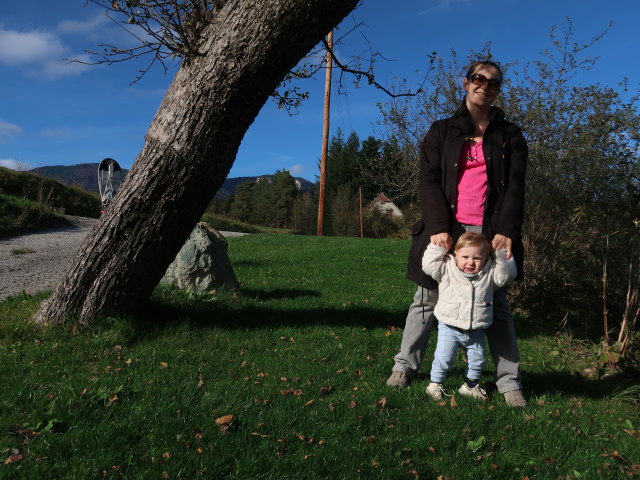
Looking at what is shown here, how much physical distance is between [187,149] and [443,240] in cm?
230

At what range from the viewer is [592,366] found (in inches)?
205

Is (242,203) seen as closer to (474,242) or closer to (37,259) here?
(37,259)

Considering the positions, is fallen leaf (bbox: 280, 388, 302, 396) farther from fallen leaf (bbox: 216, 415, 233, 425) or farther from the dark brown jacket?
the dark brown jacket

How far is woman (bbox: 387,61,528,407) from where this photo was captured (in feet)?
12.0

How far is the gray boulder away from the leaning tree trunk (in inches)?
65.9

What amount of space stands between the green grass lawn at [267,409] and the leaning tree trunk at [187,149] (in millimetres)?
423

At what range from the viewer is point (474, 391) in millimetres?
3820

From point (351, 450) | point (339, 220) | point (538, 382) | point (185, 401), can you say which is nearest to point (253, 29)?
point (185, 401)

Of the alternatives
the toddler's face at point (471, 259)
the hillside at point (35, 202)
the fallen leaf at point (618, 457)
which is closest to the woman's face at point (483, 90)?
the toddler's face at point (471, 259)

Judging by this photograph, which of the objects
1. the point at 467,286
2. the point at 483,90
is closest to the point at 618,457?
the point at 467,286

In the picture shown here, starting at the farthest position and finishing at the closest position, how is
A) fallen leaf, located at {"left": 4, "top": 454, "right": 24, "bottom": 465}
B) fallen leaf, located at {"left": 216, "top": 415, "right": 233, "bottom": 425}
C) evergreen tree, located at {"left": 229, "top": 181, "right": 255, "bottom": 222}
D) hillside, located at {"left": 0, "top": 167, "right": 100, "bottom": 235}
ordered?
evergreen tree, located at {"left": 229, "top": 181, "right": 255, "bottom": 222}
hillside, located at {"left": 0, "top": 167, "right": 100, "bottom": 235}
fallen leaf, located at {"left": 216, "top": 415, "right": 233, "bottom": 425}
fallen leaf, located at {"left": 4, "top": 454, "right": 24, "bottom": 465}

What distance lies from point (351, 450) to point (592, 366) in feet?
11.4

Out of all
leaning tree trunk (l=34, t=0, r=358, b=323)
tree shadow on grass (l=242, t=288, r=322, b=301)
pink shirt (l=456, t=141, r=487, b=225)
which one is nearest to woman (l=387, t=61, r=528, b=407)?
pink shirt (l=456, t=141, r=487, b=225)

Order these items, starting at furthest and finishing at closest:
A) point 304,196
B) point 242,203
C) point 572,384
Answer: point 242,203
point 304,196
point 572,384
